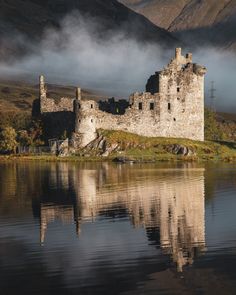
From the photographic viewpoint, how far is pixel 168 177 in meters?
62.4

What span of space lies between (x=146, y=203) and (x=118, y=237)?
38.5 feet

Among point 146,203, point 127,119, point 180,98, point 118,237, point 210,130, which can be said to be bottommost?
point 118,237

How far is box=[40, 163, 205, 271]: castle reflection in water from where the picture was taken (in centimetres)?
3223

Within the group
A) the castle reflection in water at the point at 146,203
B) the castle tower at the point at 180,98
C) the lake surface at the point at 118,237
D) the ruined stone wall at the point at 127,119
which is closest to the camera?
the lake surface at the point at 118,237

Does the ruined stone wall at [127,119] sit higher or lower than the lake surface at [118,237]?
higher

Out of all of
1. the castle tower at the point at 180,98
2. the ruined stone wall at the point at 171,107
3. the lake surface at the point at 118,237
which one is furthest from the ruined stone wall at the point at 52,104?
the lake surface at the point at 118,237

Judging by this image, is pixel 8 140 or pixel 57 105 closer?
pixel 8 140

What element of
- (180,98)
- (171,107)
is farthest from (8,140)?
(180,98)

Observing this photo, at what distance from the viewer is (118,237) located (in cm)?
3231

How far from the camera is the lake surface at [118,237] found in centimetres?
2470

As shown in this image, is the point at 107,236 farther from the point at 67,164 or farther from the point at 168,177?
the point at 67,164

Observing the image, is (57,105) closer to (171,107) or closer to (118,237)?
(171,107)

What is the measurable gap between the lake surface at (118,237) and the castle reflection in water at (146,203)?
0.06 m

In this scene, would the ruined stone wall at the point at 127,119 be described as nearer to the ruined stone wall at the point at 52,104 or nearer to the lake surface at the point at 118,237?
the ruined stone wall at the point at 52,104
